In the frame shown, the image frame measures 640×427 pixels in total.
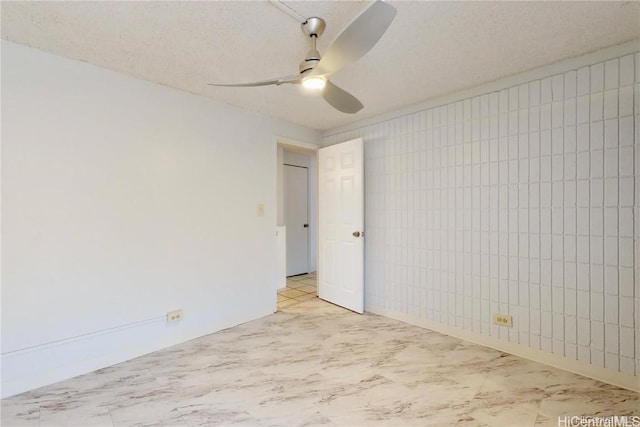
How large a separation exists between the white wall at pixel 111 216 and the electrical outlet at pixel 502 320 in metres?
2.29

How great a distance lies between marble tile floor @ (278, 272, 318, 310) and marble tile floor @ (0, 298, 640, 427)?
1.19 meters

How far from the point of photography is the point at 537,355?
2.27 m

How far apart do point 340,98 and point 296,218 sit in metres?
3.61

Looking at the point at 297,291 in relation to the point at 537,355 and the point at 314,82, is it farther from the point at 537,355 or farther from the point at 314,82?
the point at 314,82

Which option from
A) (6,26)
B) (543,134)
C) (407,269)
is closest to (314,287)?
(407,269)

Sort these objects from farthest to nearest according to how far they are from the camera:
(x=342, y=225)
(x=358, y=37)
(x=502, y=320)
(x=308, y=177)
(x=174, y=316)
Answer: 1. (x=308, y=177)
2. (x=342, y=225)
3. (x=174, y=316)
4. (x=502, y=320)
5. (x=358, y=37)

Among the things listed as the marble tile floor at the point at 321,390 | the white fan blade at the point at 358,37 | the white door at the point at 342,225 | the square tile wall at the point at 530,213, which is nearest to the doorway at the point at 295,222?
the white door at the point at 342,225

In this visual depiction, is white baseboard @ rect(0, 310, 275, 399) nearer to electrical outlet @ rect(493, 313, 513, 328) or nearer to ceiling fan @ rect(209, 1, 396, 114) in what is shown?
ceiling fan @ rect(209, 1, 396, 114)

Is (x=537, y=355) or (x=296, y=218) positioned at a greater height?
(x=296, y=218)

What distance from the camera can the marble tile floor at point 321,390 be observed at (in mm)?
1649

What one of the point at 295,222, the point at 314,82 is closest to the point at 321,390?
the point at 314,82

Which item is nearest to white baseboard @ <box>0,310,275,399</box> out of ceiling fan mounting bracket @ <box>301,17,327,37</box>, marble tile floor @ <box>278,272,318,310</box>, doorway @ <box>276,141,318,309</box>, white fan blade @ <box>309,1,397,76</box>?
marble tile floor @ <box>278,272,318,310</box>

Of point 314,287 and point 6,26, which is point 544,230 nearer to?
point 314,287

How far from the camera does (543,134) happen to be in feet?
7.34
